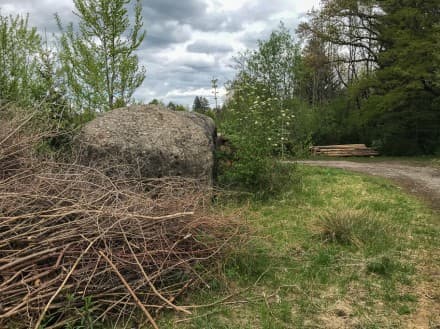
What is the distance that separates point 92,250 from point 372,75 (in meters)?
18.4

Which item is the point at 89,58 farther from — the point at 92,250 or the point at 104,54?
the point at 92,250

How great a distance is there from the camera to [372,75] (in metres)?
18.8

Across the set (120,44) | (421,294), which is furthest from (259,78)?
(421,294)

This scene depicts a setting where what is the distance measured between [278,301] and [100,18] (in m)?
10.7

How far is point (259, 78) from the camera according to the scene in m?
21.3

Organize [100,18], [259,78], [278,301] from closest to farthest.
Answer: [278,301] → [100,18] → [259,78]

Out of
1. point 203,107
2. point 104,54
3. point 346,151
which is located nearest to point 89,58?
point 104,54

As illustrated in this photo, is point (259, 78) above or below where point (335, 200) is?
above

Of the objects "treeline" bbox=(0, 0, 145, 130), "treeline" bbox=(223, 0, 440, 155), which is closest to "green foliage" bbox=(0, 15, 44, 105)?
"treeline" bbox=(0, 0, 145, 130)

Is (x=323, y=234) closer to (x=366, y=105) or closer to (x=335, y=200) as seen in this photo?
(x=335, y=200)

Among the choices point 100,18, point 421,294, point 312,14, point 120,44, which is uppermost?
point 312,14

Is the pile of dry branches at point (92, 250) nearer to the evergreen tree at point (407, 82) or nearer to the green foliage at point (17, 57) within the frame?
the green foliage at point (17, 57)

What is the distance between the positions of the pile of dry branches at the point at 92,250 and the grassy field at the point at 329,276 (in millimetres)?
280

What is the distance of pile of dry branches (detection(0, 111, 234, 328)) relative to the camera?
2.76 meters
